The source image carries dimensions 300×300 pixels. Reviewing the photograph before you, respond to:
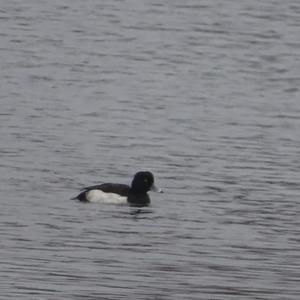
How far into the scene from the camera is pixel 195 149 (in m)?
28.8

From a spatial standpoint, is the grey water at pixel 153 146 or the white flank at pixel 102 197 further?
the white flank at pixel 102 197

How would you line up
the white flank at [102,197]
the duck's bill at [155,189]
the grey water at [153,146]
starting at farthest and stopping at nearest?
the duck's bill at [155,189] < the white flank at [102,197] < the grey water at [153,146]

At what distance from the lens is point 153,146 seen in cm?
2919


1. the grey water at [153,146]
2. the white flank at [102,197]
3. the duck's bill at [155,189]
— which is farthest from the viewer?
the duck's bill at [155,189]

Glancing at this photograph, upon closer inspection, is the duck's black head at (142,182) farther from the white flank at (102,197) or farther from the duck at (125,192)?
the white flank at (102,197)

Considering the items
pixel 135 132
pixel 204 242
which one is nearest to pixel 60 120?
pixel 135 132

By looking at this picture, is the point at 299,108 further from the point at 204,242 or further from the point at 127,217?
the point at 204,242

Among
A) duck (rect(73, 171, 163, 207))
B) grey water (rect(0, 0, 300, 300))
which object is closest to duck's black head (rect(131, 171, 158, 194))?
duck (rect(73, 171, 163, 207))

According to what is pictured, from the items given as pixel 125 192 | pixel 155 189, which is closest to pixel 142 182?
pixel 155 189

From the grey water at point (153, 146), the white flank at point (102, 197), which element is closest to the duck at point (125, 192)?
the white flank at point (102, 197)

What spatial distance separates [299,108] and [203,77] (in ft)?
13.8

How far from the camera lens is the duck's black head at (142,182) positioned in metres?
25.5

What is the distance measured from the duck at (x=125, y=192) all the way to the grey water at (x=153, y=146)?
0.23m

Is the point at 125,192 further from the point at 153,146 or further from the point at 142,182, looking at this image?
the point at 153,146
